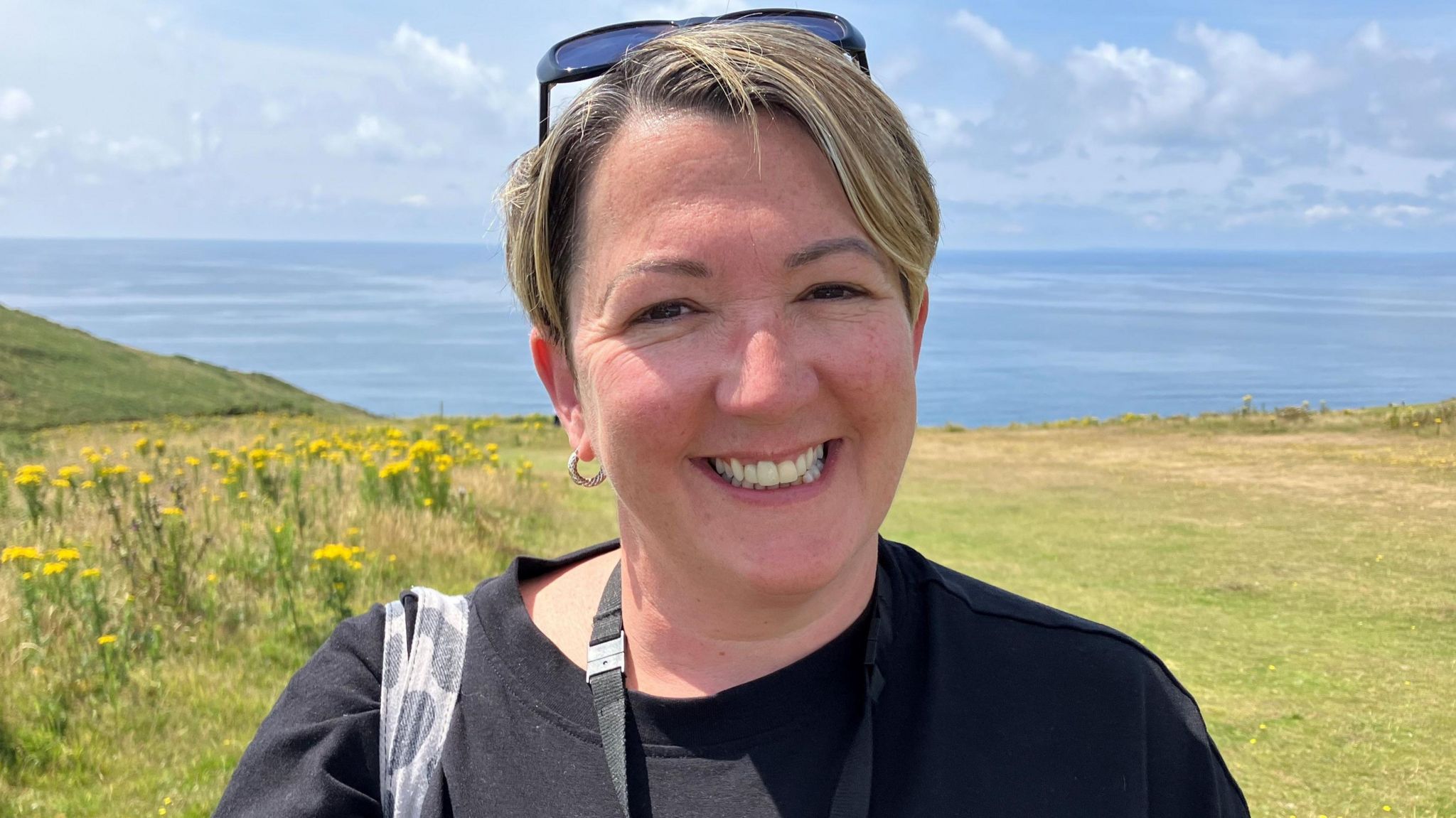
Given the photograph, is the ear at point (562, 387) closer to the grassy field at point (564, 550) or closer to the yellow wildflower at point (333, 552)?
the grassy field at point (564, 550)

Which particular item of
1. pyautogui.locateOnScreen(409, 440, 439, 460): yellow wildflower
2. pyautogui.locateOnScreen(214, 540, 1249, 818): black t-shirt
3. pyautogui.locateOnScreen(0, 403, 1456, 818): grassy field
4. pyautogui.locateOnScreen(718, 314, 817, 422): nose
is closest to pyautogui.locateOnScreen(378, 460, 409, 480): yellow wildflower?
pyautogui.locateOnScreen(0, 403, 1456, 818): grassy field

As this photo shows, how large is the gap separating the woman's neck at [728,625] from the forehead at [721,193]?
1.48ft

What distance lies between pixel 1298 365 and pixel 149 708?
110m

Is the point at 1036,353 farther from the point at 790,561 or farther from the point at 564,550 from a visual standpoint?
the point at 790,561

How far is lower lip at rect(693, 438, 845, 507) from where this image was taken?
A: 5.01 feet

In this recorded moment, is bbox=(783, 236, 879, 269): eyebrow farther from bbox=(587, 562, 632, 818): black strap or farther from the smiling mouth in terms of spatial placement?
bbox=(587, 562, 632, 818): black strap

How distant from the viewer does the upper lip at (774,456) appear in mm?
1516

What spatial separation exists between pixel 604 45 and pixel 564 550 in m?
6.35

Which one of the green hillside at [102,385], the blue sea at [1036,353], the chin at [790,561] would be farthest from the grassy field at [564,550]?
the blue sea at [1036,353]

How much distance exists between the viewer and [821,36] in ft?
5.44

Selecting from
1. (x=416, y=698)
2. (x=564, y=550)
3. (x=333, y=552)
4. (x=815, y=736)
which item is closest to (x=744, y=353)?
(x=815, y=736)

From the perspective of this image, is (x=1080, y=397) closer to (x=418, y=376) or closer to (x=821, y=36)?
(x=418, y=376)

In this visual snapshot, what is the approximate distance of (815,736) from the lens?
60.1 inches

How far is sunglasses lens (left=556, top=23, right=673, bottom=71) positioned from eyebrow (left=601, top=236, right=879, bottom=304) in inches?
15.0
